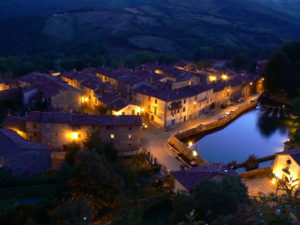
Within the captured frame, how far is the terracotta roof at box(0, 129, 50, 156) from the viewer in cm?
2267

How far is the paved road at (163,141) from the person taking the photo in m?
27.0

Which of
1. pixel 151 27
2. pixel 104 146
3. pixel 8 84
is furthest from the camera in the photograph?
pixel 151 27

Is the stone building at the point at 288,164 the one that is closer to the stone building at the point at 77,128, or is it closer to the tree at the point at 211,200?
the tree at the point at 211,200

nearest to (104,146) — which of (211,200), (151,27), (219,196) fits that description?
(211,200)

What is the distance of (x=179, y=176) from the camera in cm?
1998

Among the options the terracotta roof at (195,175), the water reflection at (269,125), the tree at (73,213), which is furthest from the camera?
the water reflection at (269,125)

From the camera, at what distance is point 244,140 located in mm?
35406

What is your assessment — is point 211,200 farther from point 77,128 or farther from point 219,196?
point 77,128

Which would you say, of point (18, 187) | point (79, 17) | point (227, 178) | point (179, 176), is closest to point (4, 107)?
point (18, 187)

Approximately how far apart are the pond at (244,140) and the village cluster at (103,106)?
4.18m

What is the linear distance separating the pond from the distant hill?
1551 inches

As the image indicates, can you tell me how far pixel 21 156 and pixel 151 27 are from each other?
8535 cm

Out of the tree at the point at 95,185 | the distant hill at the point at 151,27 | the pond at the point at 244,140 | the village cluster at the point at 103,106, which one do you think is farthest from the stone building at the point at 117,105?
the distant hill at the point at 151,27

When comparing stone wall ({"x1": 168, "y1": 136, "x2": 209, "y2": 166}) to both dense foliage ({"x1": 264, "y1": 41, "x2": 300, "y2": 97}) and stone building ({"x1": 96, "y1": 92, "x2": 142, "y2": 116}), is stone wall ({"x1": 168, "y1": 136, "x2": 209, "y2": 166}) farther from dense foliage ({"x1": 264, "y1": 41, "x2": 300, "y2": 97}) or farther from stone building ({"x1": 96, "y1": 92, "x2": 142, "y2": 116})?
dense foliage ({"x1": 264, "y1": 41, "x2": 300, "y2": 97})
